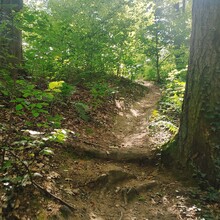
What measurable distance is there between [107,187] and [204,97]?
2.30 metres

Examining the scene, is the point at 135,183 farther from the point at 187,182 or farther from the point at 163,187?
the point at 187,182

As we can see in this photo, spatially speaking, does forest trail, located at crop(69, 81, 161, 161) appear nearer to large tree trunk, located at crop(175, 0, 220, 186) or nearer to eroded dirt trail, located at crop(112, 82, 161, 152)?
eroded dirt trail, located at crop(112, 82, 161, 152)

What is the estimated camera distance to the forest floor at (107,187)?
3.25 m

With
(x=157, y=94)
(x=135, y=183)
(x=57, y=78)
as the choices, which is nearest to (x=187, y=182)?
(x=135, y=183)

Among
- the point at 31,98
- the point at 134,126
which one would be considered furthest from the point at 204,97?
the point at 134,126

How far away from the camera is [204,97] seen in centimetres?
429

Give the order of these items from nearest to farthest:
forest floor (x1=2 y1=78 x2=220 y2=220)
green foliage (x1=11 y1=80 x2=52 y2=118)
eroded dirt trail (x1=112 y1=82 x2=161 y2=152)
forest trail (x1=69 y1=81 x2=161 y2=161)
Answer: green foliage (x1=11 y1=80 x2=52 y2=118), forest floor (x1=2 y1=78 x2=220 y2=220), forest trail (x1=69 y1=81 x2=161 y2=161), eroded dirt trail (x1=112 y1=82 x2=161 y2=152)

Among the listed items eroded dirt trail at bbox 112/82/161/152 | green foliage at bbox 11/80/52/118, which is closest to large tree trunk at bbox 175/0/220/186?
eroded dirt trail at bbox 112/82/161/152

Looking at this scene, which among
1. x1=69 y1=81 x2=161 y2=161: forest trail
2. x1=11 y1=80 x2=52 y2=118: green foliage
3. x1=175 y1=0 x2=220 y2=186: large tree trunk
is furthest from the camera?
x1=69 y1=81 x2=161 y2=161: forest trail

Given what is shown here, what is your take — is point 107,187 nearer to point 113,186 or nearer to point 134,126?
point 113,186

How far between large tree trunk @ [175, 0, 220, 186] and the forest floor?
42 centimetres

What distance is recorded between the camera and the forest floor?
3248 mm

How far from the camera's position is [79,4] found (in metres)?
7.84

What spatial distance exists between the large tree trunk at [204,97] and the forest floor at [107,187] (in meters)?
0.42
